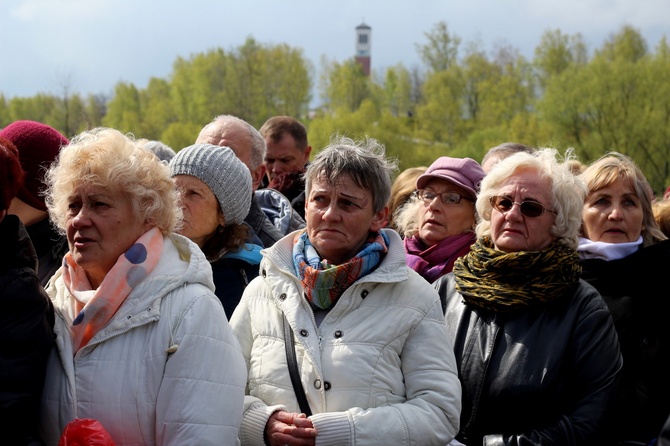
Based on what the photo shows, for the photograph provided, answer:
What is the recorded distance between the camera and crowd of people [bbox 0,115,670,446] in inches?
119

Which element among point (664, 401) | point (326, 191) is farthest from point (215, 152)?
point (664, 401)

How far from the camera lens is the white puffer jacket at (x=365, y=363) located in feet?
11.0

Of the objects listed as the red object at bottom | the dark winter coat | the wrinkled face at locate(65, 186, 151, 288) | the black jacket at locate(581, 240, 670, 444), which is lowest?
the black jacket at locate(581, 240, 670, 444)

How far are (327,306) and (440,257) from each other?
1561mm

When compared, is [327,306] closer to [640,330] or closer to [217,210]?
[217,210]

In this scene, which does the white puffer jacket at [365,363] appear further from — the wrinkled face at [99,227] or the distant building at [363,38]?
the distant building at [363,38]

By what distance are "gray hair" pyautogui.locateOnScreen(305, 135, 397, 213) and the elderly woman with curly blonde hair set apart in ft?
2.34

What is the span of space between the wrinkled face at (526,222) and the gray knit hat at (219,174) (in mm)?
1435

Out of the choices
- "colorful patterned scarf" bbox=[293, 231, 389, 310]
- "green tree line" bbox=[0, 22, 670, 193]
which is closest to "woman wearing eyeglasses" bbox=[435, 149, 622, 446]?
"colorful patterned scarf" bbox=[293, 231, 389, 310]

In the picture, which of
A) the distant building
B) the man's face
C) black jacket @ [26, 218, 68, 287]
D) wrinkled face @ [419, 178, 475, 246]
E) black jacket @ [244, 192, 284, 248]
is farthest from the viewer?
the distant building

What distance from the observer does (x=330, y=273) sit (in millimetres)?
3549

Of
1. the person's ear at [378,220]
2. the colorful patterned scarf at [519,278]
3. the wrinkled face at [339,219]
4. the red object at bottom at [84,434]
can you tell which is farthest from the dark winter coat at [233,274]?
the red object at bottom at [84,434]

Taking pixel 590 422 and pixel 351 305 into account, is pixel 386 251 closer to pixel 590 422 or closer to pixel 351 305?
pixel 351 305

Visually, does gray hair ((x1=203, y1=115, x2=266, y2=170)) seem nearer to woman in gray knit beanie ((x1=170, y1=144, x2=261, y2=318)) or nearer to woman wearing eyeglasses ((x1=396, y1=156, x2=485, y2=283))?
woman in gray knit beanie ((x1=170, y1=144, x2=261, y2=318))
